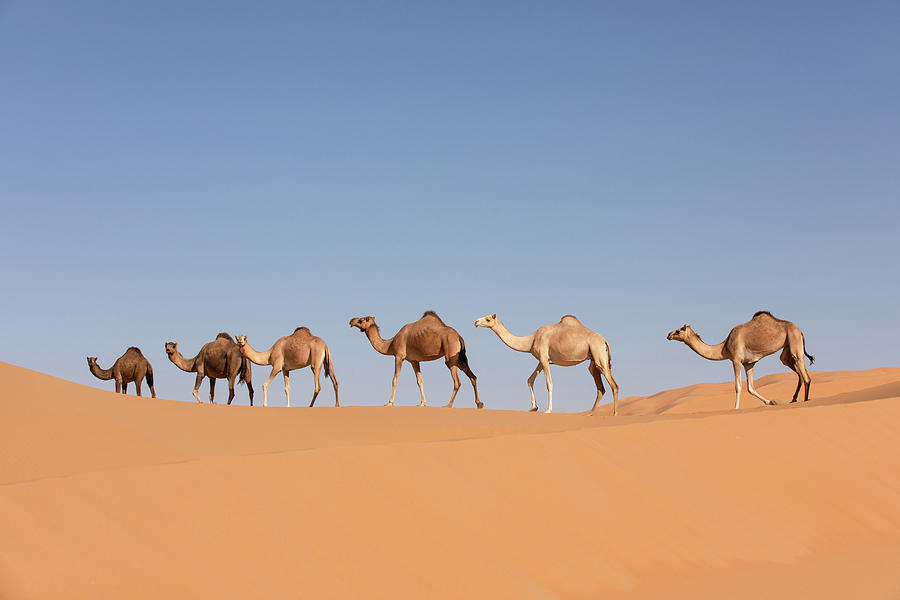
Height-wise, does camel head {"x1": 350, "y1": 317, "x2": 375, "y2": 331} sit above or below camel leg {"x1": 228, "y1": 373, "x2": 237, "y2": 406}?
above

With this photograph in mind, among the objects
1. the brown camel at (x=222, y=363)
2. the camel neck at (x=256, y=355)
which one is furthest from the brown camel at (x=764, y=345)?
the brown camel at (x=222, y=363)

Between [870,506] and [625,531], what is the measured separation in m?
3.75

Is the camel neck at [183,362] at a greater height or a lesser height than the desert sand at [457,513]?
greater

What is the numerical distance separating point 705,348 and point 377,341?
305 inches

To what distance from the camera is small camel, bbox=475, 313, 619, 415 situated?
17203mm

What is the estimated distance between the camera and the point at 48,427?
369 inches

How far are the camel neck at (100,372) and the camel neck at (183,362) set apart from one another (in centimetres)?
168

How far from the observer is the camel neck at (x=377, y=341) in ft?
63.9

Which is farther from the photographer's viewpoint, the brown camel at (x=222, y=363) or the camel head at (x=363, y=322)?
the brown camel at (x=222, y=363)

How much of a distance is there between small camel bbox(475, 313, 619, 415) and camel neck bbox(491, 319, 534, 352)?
0.29 ft

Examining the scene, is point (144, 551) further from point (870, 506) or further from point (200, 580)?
point (870, 506)

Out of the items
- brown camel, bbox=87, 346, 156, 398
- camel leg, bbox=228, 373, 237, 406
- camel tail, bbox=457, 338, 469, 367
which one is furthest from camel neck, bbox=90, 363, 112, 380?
camel tail, bbox=457, 338, 469, 367

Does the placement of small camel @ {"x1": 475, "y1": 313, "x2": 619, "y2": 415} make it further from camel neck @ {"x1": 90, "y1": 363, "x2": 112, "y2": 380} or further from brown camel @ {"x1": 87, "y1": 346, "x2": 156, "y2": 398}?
camel neck @ {"x1": 90, "y1": 363, "x2": 112, "y2": 380}

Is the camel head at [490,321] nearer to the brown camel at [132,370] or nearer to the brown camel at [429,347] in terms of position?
the brown camel at [429,347]
